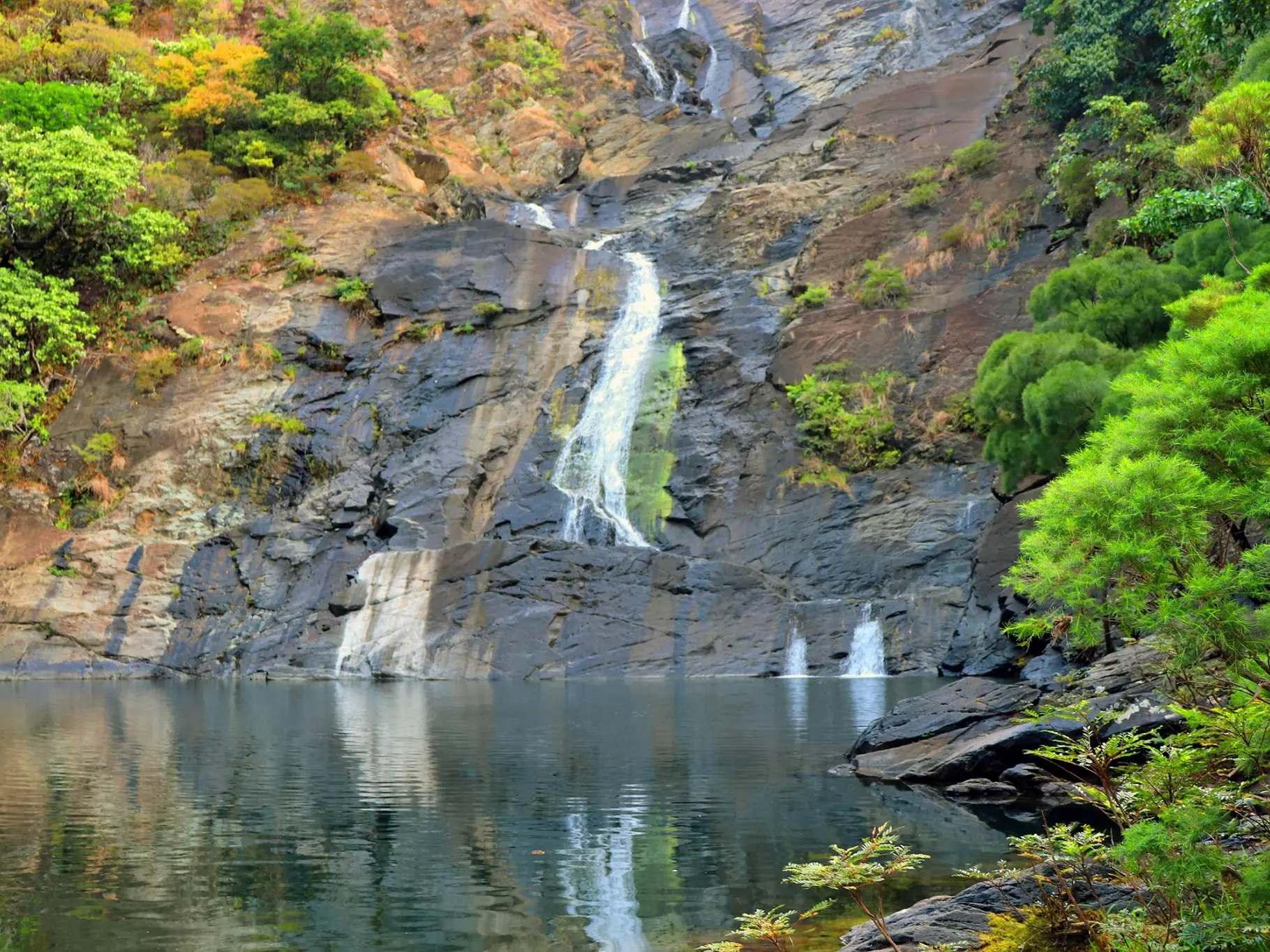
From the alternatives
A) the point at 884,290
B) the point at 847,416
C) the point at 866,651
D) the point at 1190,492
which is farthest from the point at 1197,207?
the point at 884,290

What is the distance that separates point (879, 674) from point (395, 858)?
2278cm

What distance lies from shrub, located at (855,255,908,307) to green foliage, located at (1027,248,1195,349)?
594 inches

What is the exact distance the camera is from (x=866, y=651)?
32.6m

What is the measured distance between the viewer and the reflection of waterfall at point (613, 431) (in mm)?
38938

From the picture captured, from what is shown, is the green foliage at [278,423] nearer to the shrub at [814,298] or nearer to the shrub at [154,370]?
the shrub at [154,370]

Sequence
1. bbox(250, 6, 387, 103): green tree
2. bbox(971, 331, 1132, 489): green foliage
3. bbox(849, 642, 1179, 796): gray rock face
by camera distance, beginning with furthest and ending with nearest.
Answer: bbox(250, 6, 387, 103): green tree
bbox(971, 331, 1132, 489): green foliage
bbox(849, 642, 1179, 796): gray rock face

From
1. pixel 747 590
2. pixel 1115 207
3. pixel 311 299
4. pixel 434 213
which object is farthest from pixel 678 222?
pixel 747 590

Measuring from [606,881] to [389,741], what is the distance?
33.2 ft

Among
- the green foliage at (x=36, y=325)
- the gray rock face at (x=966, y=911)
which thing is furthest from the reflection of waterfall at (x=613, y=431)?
the gray rock face at (x=966, y=911)

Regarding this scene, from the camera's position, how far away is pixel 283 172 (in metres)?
53.3

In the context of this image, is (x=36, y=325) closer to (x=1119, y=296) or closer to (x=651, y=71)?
(x=1119, y=296)

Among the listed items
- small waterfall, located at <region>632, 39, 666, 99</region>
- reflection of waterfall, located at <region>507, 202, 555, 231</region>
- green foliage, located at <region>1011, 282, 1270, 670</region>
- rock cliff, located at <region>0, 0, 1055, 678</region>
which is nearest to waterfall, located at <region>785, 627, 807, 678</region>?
rock cliff, located at <region>0, 0, 1055, 678</region>

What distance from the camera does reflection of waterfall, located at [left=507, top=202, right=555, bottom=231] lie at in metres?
57.8

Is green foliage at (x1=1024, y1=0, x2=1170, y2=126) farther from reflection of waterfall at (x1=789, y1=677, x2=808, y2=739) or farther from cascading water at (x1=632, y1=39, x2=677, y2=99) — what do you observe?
cascading water at (x1=632, y1=39, x2=677, y2=99)
